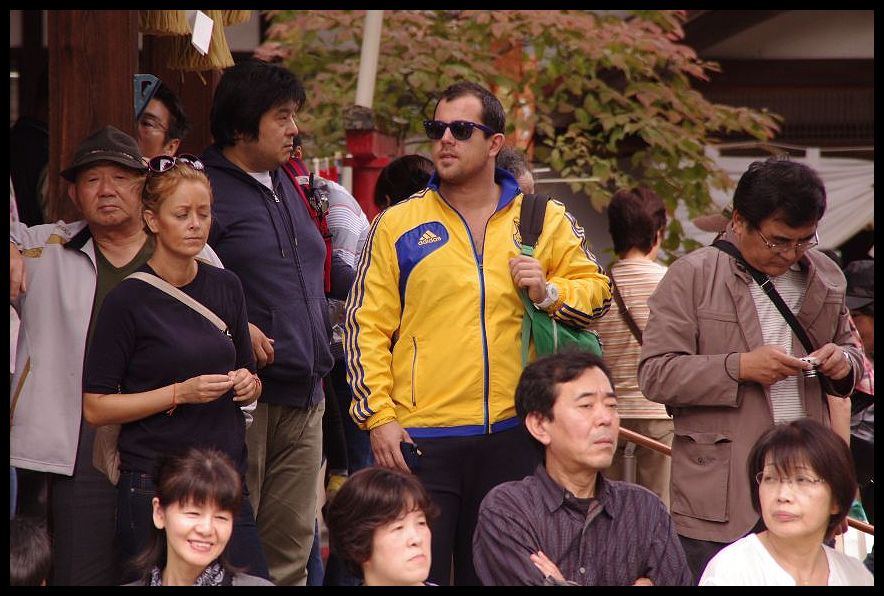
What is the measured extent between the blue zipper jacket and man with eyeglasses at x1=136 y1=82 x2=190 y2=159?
2.50 feet

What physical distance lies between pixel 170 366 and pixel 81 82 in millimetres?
1408

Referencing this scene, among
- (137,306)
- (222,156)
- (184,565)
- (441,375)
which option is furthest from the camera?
(222,156)

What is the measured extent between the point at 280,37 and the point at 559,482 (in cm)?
606

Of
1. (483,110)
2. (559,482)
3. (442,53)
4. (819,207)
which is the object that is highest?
(442,53)

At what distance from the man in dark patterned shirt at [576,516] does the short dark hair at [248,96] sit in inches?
63.0

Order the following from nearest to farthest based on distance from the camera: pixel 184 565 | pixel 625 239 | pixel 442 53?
pixel 184 565
pixel 625 239
pixel 442 53

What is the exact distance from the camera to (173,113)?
561 cm

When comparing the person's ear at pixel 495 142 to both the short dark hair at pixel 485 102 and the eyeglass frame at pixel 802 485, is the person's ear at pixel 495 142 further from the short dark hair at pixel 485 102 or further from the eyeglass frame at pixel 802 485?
the eyeglass frame at pixel 802 485

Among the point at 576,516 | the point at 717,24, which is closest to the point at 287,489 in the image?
the point at 576,516

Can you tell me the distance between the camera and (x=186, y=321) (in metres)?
4.06

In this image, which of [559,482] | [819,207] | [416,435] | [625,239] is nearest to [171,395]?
[416,435]

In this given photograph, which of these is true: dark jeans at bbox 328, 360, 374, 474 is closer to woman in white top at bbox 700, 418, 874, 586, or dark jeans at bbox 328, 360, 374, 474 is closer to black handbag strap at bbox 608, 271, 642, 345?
black handbag strap at bbox 608, 271, 642, 345

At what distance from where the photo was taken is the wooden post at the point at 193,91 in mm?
6504

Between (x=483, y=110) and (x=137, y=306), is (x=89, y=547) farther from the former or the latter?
(x=483, y=110)
